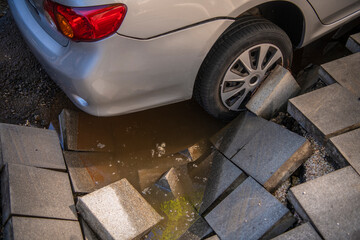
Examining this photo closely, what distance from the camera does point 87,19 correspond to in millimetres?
2002

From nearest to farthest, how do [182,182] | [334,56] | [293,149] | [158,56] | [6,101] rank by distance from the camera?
[158,56], [293,149], [182,182], [6,101], [334,56]

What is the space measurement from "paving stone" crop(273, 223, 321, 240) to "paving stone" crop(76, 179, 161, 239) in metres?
0.85

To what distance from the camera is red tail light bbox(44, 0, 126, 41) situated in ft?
6.53

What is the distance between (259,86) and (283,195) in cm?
91

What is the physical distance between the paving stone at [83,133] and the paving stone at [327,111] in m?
1.50

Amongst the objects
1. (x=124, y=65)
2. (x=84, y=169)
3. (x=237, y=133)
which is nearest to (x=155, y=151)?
(x=84, y=169)

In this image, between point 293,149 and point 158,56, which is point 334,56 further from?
point 158,56

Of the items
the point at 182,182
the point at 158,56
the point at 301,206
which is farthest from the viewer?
the point at 182,182

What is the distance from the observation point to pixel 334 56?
3.35m

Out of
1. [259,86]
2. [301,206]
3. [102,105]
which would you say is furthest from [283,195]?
[102,105]

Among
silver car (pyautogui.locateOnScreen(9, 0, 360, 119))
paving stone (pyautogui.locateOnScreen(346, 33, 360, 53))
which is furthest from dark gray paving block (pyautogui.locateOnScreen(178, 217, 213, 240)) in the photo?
paving stone (pyautogui.locateOnScreen(346, 33, 360, 53))

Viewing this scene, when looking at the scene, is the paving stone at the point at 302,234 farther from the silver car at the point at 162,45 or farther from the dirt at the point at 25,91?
the dirt at the point at 25,91

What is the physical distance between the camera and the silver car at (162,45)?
2.06 metres

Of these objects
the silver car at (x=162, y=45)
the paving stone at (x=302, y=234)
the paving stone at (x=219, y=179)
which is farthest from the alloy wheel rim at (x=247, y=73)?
the paving stone at (x=302, y=234)
